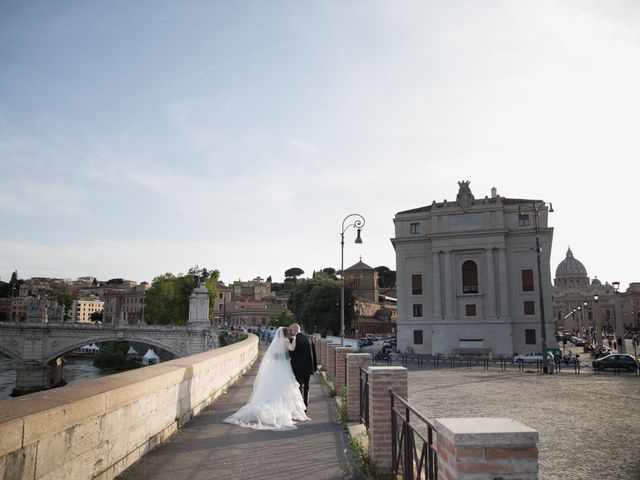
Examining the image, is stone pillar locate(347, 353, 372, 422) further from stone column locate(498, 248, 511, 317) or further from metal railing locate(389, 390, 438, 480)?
stone column locate(498, 248, 511, 317)

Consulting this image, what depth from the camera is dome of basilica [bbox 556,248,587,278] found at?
172 m

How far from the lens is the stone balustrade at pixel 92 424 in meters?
4.04

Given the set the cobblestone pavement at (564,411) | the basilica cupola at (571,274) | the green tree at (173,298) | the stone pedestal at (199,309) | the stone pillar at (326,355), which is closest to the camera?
the cobblestone pavement at (564,411)

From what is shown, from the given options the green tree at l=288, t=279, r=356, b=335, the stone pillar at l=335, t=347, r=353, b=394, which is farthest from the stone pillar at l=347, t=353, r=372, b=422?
the green tree at l=288, t=279, r=356, b=335

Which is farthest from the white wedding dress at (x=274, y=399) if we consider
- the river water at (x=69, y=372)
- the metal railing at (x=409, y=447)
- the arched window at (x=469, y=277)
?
the river water at (x=69, y=372)

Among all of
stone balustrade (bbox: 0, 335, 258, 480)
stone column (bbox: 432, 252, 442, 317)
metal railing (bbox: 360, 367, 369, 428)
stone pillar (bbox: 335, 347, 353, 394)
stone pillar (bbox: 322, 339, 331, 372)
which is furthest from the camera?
stone column (bbox: 432, 252, 442, 317)

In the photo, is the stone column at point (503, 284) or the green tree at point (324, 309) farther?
the green tree at point (324, 309)

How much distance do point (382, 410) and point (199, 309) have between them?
4827 centimetres

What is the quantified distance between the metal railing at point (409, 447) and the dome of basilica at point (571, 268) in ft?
611

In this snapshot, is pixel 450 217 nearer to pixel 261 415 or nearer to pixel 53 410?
pixel 261 415

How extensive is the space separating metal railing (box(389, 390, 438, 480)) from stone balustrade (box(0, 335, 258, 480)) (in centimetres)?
321

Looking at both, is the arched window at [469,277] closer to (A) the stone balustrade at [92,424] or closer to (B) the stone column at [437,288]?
(B) the stone column at [437,288]

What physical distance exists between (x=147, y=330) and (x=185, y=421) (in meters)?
53.4

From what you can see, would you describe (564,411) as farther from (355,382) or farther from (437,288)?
(437,288)
